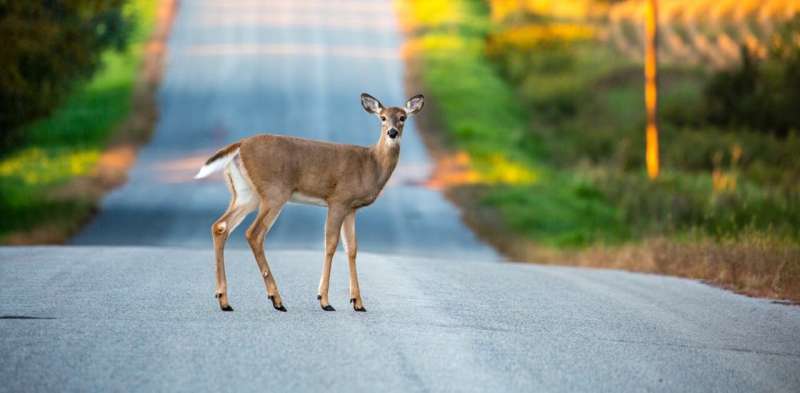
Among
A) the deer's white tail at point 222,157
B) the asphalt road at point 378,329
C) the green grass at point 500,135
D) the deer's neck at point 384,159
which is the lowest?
the green grass at point 500,135

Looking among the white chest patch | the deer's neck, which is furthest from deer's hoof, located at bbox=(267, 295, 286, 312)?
the deer's neck

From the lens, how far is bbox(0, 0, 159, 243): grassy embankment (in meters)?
29.8

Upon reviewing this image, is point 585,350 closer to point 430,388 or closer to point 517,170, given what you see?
point 430,388

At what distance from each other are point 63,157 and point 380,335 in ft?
95.5

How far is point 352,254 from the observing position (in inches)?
499

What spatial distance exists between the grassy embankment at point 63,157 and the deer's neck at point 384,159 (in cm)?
1539

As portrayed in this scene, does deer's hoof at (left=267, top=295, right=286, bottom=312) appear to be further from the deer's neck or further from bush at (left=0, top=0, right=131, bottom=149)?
bush at (left=0, top=0, right=131, bottom=149)

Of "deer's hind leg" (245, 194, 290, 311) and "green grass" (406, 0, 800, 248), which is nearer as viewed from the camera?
"deer's hind leg" (245, 194, 290, 311)

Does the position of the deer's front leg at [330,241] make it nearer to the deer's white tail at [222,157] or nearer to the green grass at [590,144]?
the deer's white tail at [222,157]

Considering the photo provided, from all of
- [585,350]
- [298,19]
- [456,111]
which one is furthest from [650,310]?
[298,19]

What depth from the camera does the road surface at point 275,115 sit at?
30.1 meters

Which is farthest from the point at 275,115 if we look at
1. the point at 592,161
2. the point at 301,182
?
the point at 301,182

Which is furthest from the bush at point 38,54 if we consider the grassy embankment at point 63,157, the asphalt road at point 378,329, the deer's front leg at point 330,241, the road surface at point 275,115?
the deer's front leg at point 330,241

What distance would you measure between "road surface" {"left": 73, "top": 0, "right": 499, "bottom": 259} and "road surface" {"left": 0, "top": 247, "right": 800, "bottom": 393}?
40.9ft
